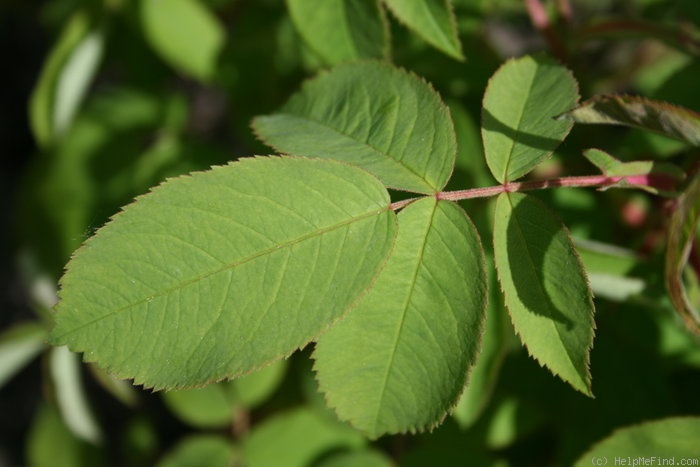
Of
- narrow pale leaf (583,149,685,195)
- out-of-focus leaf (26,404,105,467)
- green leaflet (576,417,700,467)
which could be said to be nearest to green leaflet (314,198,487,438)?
narrow pale leaf (583,149,685,195)

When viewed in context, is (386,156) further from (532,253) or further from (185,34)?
(185,34)

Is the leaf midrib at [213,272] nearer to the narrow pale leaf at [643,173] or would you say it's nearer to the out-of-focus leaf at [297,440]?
the narrow pale leaf at [643,173]

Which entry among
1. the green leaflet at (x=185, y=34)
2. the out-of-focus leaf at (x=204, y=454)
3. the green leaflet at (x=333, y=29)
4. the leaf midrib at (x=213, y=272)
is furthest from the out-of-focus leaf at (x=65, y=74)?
the leaf midrib at (x=213, y=272)

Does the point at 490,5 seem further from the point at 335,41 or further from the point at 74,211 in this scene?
the point at 74,211

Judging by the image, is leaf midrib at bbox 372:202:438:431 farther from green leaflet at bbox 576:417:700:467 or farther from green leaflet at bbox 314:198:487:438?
green leaflet at bbox 576:417:700:467

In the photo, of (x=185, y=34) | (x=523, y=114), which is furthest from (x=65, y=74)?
(x=523, y=114)

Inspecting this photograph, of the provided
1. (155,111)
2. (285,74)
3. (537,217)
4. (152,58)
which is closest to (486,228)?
(537,217)
